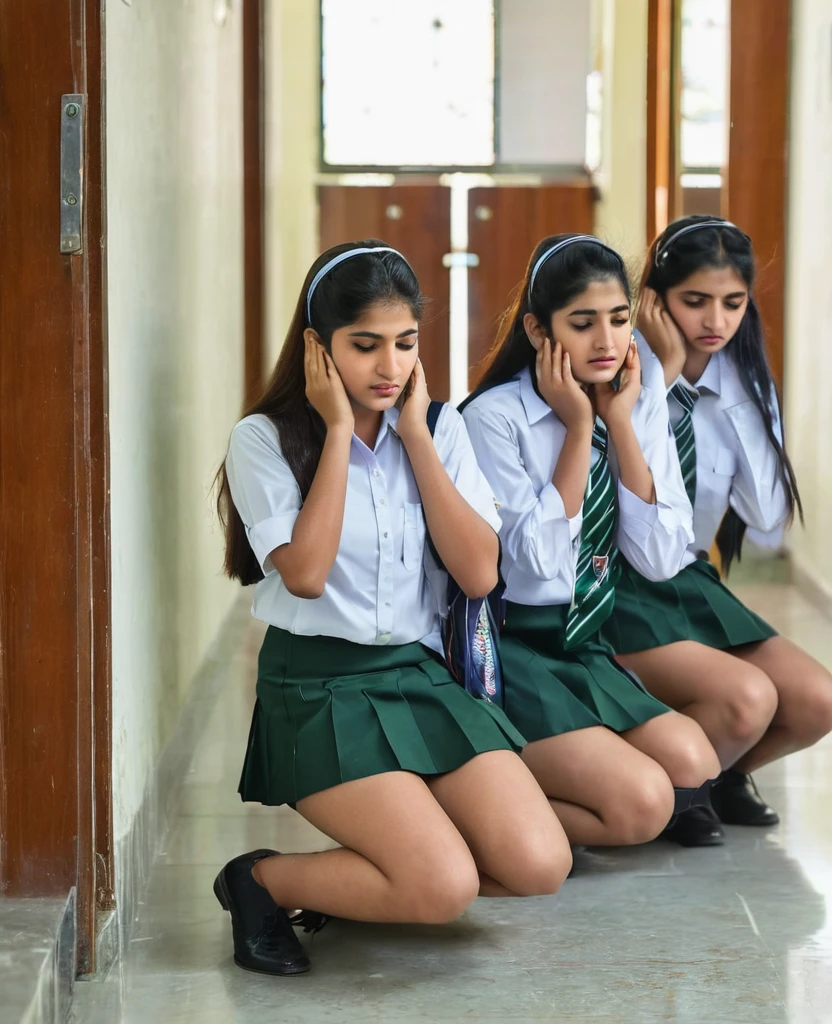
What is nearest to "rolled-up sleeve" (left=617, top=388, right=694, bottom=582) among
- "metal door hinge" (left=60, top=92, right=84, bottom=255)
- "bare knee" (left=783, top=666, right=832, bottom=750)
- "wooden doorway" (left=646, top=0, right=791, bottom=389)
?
"bare knee" (left=783, top=666, right=832, bottom=750)

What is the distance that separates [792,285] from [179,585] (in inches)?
94.3

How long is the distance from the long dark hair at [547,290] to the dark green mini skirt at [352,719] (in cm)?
58

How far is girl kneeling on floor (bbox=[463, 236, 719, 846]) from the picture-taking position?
7.31 ft

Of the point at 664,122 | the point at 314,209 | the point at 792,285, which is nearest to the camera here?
the point at 792,285

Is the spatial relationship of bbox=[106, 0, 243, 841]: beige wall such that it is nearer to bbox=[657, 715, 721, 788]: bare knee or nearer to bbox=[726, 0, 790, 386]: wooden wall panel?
bbox=[657, 715, 721, 788]: bare knee

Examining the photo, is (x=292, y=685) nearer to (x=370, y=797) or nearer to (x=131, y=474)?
(x=370, y=797)

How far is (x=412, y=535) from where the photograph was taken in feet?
6.68

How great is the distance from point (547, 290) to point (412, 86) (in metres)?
3.54

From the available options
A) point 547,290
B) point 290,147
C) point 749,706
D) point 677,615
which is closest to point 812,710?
point 749,706

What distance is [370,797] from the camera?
1.91 meters

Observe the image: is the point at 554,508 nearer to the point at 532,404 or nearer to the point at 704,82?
the point at 532,404

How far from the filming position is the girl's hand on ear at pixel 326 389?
1.96m

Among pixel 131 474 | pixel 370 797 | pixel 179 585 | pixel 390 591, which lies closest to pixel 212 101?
pixel 179 585

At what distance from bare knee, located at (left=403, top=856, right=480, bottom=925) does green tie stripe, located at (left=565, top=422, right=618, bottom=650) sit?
0.54 meters
